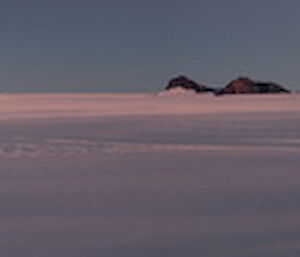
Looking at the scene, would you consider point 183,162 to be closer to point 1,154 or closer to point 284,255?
point 1,154

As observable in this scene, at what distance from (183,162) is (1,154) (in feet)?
4.63

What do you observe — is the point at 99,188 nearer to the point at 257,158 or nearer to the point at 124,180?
the point at 124,180

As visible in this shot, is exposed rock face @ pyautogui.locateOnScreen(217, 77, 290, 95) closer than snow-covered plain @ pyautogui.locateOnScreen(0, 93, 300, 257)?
No

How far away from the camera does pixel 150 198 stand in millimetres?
2994

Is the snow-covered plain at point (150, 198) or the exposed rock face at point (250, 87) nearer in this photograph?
the snow-covered plain at point (150, 198)

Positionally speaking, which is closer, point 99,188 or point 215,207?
point 215,207

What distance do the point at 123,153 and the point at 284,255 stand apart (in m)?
2.89

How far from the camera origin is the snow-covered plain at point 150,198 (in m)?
2.20

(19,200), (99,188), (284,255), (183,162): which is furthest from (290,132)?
(284,255)

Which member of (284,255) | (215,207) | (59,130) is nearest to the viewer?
(284,255)

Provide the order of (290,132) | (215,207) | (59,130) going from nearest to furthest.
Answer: (215,207)
(290,132)
(59,130)

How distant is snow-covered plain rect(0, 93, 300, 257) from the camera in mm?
2201

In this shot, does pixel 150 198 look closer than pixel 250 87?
Yes

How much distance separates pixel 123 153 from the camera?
4859 mm
